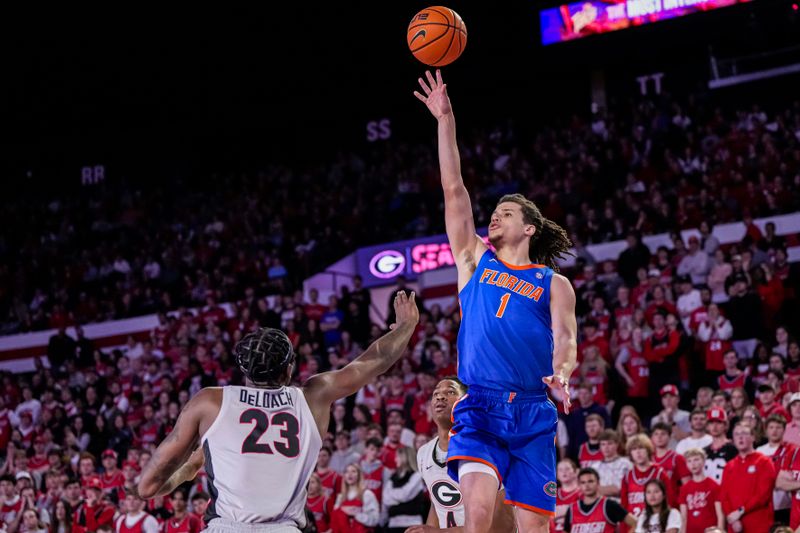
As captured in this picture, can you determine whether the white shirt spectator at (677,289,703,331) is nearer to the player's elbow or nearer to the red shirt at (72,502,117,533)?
the red shirt at (72,502,117,533)

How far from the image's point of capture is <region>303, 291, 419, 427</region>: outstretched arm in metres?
5.37

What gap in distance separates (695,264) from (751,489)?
5.43 meters

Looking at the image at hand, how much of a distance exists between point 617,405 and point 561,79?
14681 millimetres

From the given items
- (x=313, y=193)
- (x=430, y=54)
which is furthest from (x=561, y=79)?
(x=430, y=54)

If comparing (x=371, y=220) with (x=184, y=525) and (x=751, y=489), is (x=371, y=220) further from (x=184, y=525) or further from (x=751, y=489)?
(x=751, y=489)

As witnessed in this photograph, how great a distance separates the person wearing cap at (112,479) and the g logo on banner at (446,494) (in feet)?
25.7

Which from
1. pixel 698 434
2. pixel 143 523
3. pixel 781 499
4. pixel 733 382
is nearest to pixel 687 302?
pixel 733 382

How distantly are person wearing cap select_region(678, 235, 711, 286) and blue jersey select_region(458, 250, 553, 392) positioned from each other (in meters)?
9.41

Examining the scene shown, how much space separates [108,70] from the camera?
98.0 feet

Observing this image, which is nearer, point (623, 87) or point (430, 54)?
point (430, 54)

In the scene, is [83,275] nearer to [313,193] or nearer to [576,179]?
[313,193]

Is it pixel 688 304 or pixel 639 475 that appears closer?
pixel 639 475

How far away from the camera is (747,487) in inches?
406

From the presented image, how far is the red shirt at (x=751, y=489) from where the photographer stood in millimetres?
10227
